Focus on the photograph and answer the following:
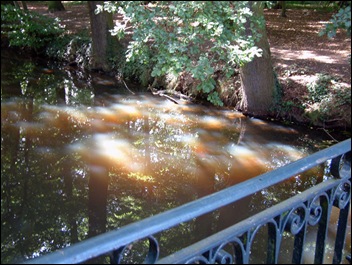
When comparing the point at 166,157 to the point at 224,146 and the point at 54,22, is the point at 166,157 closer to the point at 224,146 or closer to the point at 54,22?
the point at 224,146

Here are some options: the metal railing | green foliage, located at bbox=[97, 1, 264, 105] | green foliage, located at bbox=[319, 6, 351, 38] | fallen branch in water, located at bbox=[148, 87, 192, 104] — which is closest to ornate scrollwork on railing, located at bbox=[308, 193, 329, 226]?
the metal railing

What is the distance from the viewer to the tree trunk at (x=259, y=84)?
8.86 metres

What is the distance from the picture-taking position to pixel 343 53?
10.1m

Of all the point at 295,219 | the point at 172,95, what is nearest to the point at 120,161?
the point at 172,95

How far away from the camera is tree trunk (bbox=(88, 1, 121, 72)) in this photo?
12609 millimetres

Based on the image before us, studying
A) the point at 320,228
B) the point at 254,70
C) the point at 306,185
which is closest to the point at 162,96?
the point at 254,70

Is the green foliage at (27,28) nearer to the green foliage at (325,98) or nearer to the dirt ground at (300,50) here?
the dirt ground at (300,50)

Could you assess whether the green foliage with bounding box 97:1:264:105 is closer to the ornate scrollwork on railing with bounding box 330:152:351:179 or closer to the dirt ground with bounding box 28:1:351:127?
the ornate scrollwork on railing with bounding box 330:152:351:179

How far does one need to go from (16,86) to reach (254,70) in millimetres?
6796

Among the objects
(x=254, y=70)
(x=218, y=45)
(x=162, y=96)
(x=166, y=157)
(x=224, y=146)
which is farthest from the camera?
(x=162, y=96)

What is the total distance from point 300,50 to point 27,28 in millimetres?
9369

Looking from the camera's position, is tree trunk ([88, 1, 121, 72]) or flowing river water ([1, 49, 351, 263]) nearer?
flowing river water ([1, 49, 351, 263])

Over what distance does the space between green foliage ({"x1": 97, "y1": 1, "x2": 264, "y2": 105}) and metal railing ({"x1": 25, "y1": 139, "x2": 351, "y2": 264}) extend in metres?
1.44

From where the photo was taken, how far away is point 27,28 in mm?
14484
